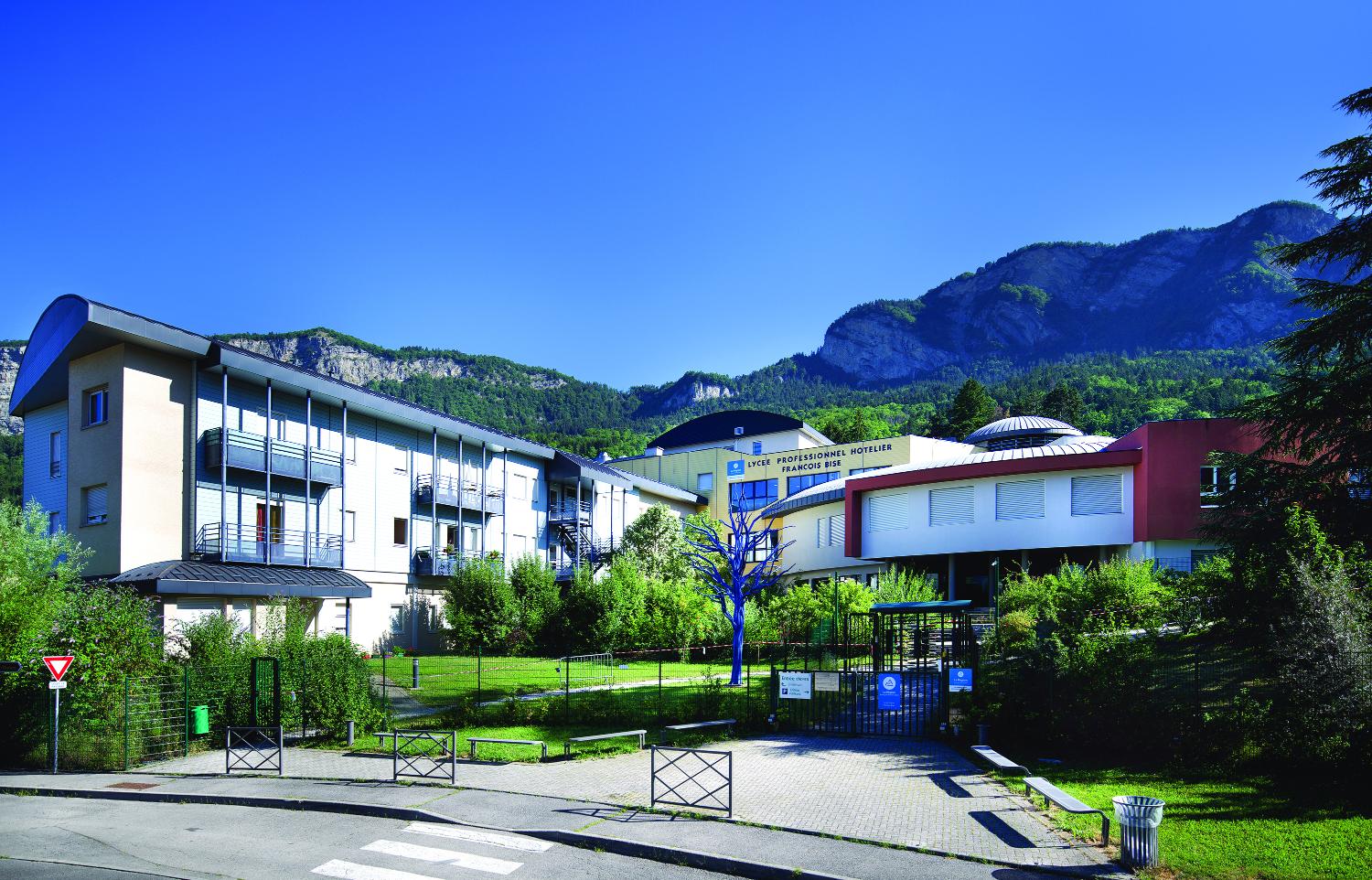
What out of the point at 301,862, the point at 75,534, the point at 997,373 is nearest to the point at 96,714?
the point at 301,862

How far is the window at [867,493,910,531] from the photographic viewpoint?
1689 inches

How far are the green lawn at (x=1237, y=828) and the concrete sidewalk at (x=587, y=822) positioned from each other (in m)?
1.22

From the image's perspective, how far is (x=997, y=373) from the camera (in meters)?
175

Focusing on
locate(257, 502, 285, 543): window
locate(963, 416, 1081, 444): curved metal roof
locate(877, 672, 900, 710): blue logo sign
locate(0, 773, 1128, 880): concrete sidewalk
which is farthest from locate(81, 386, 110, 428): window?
locate(963, 416, 1081, 444): curved metal roof

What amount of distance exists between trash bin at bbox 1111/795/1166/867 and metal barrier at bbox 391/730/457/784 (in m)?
9.64

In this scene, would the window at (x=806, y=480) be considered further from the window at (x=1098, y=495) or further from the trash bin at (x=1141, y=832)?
the trash bin at (x=1141, y=832)

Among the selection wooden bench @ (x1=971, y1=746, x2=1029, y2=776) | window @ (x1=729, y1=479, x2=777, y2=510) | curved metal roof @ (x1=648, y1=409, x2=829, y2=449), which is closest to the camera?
wooden bench @ (x1=971, y1=746, x2=1029, y2=776)

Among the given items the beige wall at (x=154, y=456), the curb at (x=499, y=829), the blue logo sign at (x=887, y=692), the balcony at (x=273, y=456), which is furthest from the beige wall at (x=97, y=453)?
the blue logo sign at (x=887, y=692)

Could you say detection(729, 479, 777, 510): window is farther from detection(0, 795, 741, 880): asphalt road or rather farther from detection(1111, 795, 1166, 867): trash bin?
detection(1111, 795, 1166, 867): trash bin

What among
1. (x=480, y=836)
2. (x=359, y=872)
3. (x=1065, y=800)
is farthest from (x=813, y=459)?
(x=359, y=872)

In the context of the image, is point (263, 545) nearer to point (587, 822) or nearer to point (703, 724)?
point (703, 724)

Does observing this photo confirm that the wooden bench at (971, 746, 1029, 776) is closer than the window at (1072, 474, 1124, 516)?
Yes

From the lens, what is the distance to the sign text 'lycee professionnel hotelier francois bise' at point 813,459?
202 ft

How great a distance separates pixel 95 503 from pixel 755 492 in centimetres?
4308
